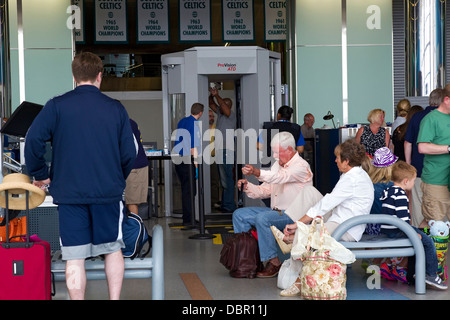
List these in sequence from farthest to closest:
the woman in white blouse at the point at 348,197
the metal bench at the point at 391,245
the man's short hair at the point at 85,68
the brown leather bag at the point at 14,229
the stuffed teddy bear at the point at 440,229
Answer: the stuffed teddy bear at the point at 440,229
the woman in white blouse at the point at 348,197
the metal bench at the point at 391,245
the brown leather bag at the point at 14,229
the man's short hair at the point at 85,68

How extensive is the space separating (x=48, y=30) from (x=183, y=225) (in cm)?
456

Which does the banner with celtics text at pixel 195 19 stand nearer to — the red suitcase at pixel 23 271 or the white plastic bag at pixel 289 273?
the white plastic bag at pixel 289 273

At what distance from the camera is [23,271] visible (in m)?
3.70

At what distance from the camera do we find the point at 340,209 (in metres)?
4.96

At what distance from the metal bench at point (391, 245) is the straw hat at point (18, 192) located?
2016mm

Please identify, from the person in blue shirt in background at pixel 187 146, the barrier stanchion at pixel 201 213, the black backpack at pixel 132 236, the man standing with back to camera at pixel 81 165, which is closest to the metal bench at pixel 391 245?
the black backpack at pixel 132 236

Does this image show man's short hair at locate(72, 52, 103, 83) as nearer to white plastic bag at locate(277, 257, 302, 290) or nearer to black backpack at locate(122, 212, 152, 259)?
black backpack at locate(122, 212, 152, 259)

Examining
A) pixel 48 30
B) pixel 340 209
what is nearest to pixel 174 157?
pixel 48 30

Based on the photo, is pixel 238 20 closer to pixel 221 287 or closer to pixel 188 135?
pixel 188 135

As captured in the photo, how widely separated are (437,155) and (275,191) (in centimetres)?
136

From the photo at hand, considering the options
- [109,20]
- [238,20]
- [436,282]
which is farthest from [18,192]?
[238,20]

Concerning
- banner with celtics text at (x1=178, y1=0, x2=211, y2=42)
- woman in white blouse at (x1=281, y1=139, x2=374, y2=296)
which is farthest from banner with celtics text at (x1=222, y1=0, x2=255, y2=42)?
woman in white blouse at (x1=281, y1=139, x2=374, y2=296)

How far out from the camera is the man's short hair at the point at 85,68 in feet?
12.2
